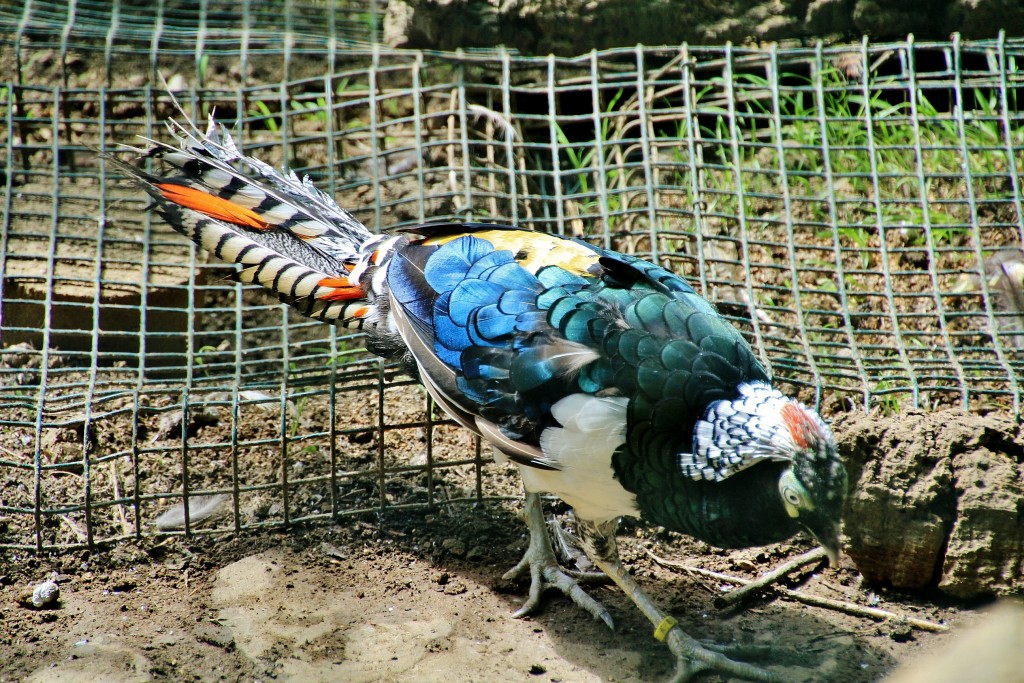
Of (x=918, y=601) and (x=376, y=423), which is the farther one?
A: (x=376, y=423)

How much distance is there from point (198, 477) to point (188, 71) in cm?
344

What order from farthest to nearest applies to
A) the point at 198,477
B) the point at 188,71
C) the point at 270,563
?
the point at 188,71 → the point at 198,477 → the point at 270,563

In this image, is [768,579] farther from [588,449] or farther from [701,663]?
[588,449]

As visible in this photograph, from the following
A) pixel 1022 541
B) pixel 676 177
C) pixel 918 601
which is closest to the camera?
pixel 1022 541

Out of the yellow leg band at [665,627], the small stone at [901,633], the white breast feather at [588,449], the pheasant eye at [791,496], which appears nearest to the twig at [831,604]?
the small stone at [901,633]

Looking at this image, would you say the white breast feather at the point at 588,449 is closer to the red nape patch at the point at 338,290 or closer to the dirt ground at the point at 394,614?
the dirt ground at the point at 394,614

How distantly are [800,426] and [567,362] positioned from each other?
73 cm

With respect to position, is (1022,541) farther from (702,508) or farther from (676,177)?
(676,177)

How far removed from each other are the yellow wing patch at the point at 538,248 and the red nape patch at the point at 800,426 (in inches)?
35.0

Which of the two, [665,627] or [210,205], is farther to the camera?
[210,205]

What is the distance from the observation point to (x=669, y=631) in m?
3.17

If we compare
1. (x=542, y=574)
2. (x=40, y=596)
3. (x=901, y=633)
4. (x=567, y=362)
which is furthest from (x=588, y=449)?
(x=40, y=596)

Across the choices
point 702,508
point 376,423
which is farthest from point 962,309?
point 376,423

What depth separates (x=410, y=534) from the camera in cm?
379
